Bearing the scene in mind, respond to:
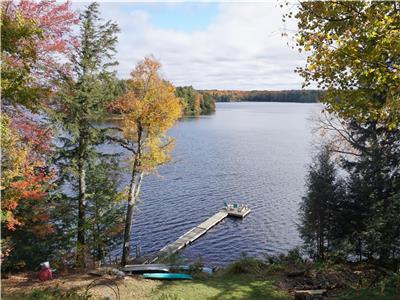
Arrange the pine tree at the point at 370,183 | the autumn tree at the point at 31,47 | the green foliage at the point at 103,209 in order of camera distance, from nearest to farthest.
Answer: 1. the autumn tree at the point at 31,47
2. the pine tree at the point at 370,183
3. the green foliage at the point at 103,209

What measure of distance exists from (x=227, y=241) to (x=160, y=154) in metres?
15.3

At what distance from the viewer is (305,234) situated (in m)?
21.0

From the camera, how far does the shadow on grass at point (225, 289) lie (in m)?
12.5

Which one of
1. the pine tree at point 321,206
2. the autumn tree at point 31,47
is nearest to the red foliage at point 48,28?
the autumn tree at point 31,47

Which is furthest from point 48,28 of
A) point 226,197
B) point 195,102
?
point 195,102

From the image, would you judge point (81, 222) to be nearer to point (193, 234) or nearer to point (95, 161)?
point (95, 161)

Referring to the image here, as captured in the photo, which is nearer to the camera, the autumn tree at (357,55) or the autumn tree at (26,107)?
the autumn tree at (357,55)

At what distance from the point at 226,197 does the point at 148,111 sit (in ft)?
81.0

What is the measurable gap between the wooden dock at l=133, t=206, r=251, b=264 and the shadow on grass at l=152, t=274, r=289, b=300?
35.3ft

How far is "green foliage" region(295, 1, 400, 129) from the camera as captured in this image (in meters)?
6.51

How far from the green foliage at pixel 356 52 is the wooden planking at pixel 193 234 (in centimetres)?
2091

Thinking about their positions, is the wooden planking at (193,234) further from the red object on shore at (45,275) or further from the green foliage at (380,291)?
the green foliage at (380,291)

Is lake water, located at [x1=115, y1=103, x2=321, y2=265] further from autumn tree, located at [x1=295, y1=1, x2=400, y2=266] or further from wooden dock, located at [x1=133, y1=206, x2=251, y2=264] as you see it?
autumn tree, located at [x1=295, y1=1, x2=400, y2=266]

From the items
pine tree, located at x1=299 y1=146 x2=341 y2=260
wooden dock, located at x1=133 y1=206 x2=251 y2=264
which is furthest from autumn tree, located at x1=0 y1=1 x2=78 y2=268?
pine tree, located at x1=299 y1=146 x2=341 y2=260
